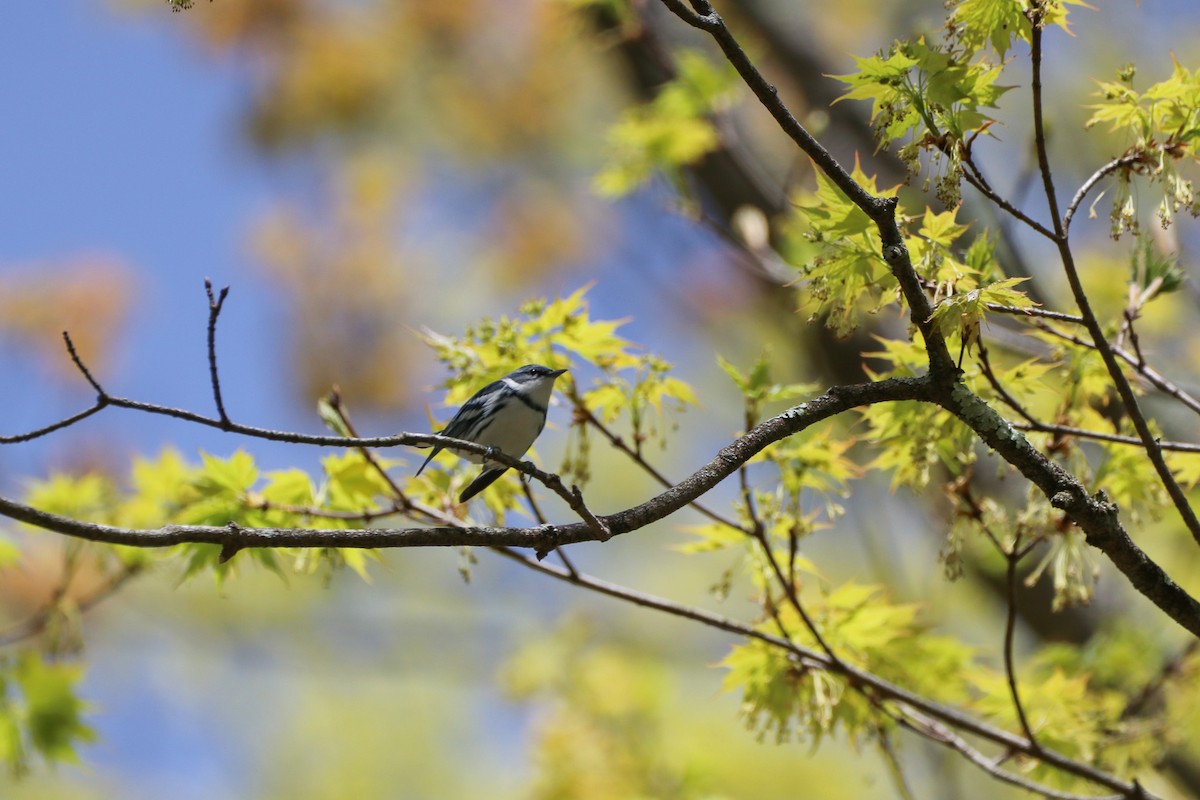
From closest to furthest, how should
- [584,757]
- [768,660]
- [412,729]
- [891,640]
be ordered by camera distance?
1. [768,660]
2. [891,640]
3. [584,757]
4. [412,729]

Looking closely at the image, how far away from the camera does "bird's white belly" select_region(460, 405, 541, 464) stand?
2082 mm

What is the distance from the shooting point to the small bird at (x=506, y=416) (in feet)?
6.83

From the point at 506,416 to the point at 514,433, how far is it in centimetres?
4

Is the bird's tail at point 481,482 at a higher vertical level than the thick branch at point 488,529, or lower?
higher

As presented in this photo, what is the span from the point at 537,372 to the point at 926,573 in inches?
211

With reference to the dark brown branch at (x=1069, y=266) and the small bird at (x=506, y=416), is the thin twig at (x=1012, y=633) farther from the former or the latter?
the small bird at (x=506, y=416)

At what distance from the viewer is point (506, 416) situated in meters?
2.08

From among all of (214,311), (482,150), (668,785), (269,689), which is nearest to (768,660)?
(214,311)

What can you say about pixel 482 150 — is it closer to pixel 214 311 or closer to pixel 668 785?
pixel 668 785

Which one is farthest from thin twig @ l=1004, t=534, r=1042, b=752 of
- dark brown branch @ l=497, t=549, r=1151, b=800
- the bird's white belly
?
the bird's white belly

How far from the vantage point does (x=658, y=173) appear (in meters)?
3.95

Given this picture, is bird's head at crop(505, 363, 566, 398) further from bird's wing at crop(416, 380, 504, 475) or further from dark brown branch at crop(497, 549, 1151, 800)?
dark brown branch at crop(497, 549, 1151, 800)

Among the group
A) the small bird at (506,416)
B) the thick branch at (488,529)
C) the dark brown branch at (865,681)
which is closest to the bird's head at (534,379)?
the small bird at (506,416)

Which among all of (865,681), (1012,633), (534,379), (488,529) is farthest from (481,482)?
(1012,633)
